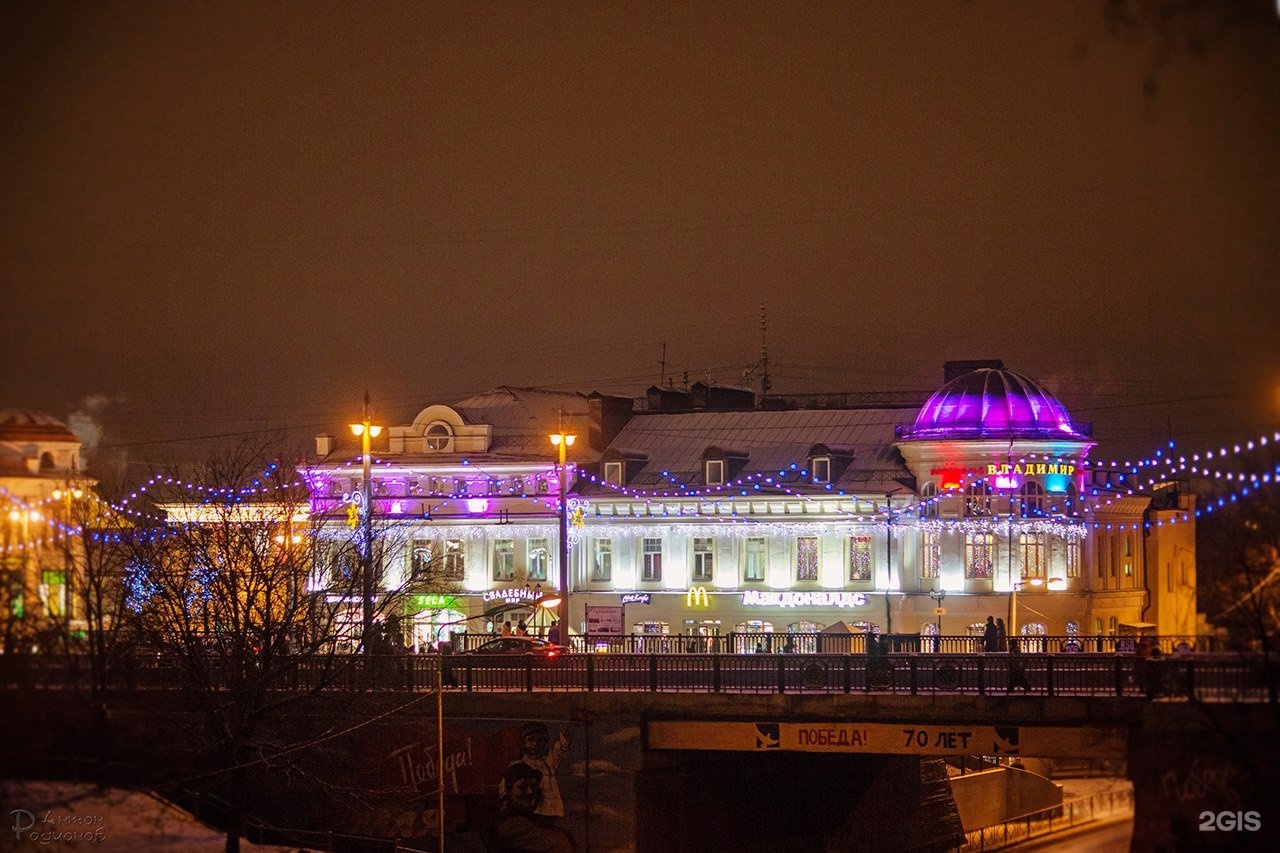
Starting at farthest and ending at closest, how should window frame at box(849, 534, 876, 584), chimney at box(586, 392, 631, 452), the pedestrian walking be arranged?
chimney at box(586, 392, 631, 452) → window frame at box(849, 534, 876, 584) → the pedestrian walking

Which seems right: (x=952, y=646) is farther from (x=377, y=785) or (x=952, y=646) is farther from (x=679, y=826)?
(x=377, y=785)

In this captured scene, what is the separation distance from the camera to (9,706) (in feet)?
96.5

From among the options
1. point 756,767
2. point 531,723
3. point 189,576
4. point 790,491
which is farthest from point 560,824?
point 790,491

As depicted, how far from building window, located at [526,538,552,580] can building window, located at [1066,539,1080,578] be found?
2148 centimetres

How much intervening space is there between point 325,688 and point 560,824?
22.2 feet

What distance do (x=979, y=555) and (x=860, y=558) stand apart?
4.81 m

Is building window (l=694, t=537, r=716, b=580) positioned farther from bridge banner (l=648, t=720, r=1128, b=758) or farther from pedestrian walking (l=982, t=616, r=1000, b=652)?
bridge banner (l=648, t=720, r=1128, b=758)

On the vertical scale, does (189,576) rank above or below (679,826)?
above

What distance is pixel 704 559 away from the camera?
75.3 meters

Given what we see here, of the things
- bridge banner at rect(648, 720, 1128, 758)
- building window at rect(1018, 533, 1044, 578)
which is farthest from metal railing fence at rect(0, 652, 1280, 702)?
building window at rect(1018, 533, 1044, 578)

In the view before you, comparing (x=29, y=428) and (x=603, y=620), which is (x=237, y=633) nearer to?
(x=29, y=428)

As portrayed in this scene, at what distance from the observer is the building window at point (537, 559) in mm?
77250

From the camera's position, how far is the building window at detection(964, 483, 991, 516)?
69750 millimetres
